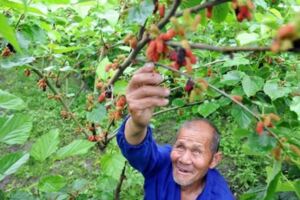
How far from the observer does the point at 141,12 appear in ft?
2.49

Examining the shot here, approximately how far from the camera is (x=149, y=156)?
174cm

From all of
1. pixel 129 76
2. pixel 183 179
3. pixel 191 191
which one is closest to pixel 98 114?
pixel 129 76

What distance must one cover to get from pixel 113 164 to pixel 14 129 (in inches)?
30.8

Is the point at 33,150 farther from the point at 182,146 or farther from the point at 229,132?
the point at 229,132

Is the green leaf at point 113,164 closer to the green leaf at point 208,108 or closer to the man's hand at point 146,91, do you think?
the green leaf at point 208,108

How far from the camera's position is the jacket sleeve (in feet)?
4.96

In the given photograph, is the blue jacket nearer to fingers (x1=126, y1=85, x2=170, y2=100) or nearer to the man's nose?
the man's nose

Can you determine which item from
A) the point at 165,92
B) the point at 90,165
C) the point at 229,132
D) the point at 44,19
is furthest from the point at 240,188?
the point at 165,92

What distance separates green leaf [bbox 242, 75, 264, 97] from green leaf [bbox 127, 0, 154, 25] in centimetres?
74

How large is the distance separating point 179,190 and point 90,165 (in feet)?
5.94

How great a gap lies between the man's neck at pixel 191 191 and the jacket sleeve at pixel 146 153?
15 cm

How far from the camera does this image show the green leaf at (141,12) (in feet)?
2.45

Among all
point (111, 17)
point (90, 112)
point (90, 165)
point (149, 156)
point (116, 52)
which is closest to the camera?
point (111, 17)

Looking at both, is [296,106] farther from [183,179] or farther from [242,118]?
[183,179]
